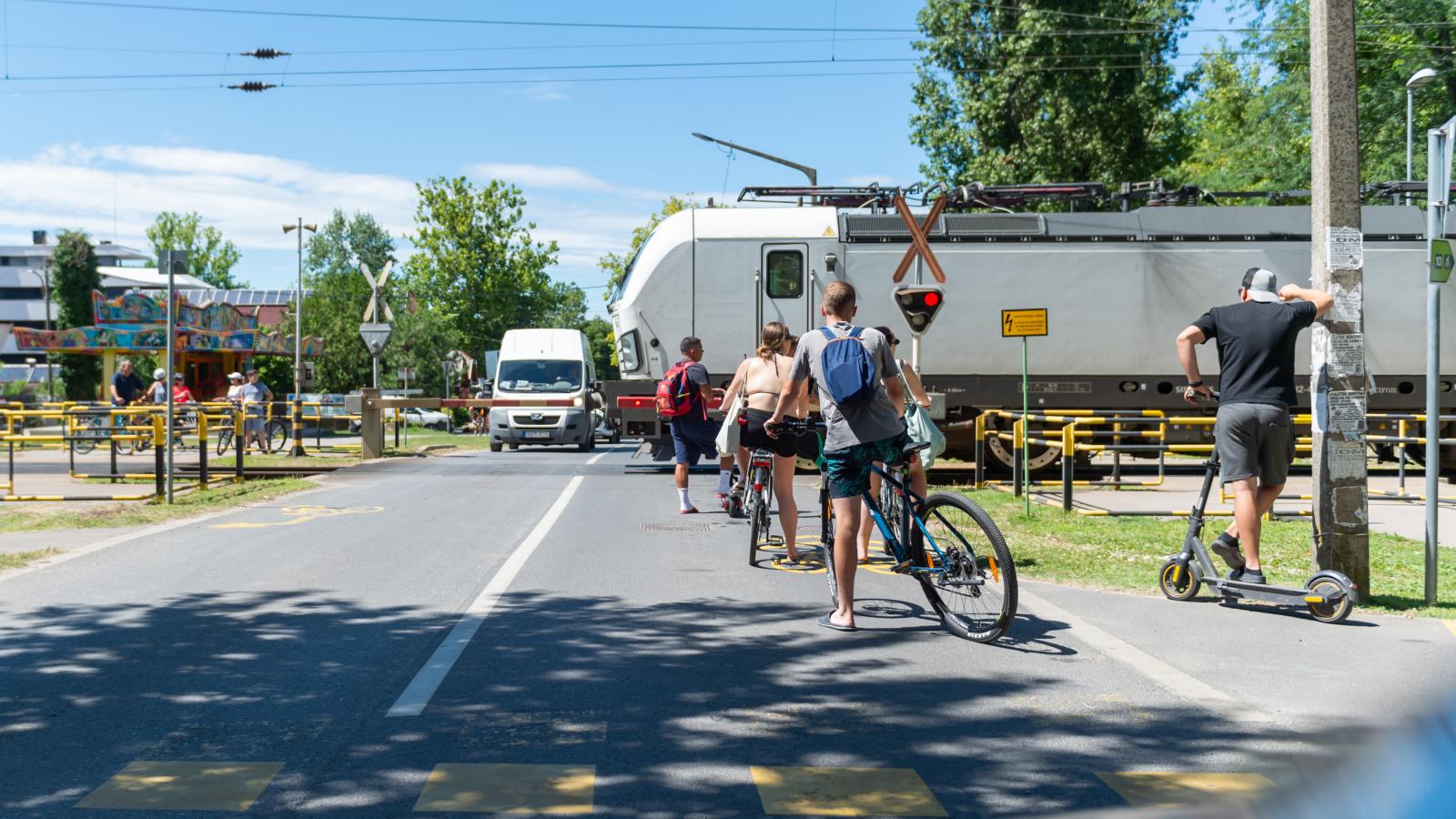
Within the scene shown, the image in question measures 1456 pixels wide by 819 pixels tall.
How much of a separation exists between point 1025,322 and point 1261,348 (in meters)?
5.27

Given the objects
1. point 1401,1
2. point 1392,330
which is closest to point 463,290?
point 1401,1

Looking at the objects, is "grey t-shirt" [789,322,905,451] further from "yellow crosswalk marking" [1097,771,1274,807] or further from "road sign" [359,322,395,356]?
"road sign" [359,322,395,356]

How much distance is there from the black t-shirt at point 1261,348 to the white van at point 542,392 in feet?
69.1

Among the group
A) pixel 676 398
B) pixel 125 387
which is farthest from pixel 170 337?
pixel 125 387

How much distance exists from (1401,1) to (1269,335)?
89.8 feet

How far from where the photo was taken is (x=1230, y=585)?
7.16 meters

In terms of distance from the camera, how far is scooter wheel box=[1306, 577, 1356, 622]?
6824 mm

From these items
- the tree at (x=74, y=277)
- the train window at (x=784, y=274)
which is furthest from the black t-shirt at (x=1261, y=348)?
the tree at (x=74, y=277)

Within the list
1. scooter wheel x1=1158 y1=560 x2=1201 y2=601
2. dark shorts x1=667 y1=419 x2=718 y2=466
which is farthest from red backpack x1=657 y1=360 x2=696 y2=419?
A: scooter wheel x1=1158 y1=560 x2=1201 y2=601

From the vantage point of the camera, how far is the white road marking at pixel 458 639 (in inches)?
202

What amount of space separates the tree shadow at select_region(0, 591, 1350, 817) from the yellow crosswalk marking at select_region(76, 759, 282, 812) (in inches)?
3.1

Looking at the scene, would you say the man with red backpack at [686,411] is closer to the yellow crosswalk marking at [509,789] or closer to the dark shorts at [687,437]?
the dark shorts at [687,437]

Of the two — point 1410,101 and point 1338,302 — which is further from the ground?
point 1410,101

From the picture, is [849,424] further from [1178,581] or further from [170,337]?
[170,337]
